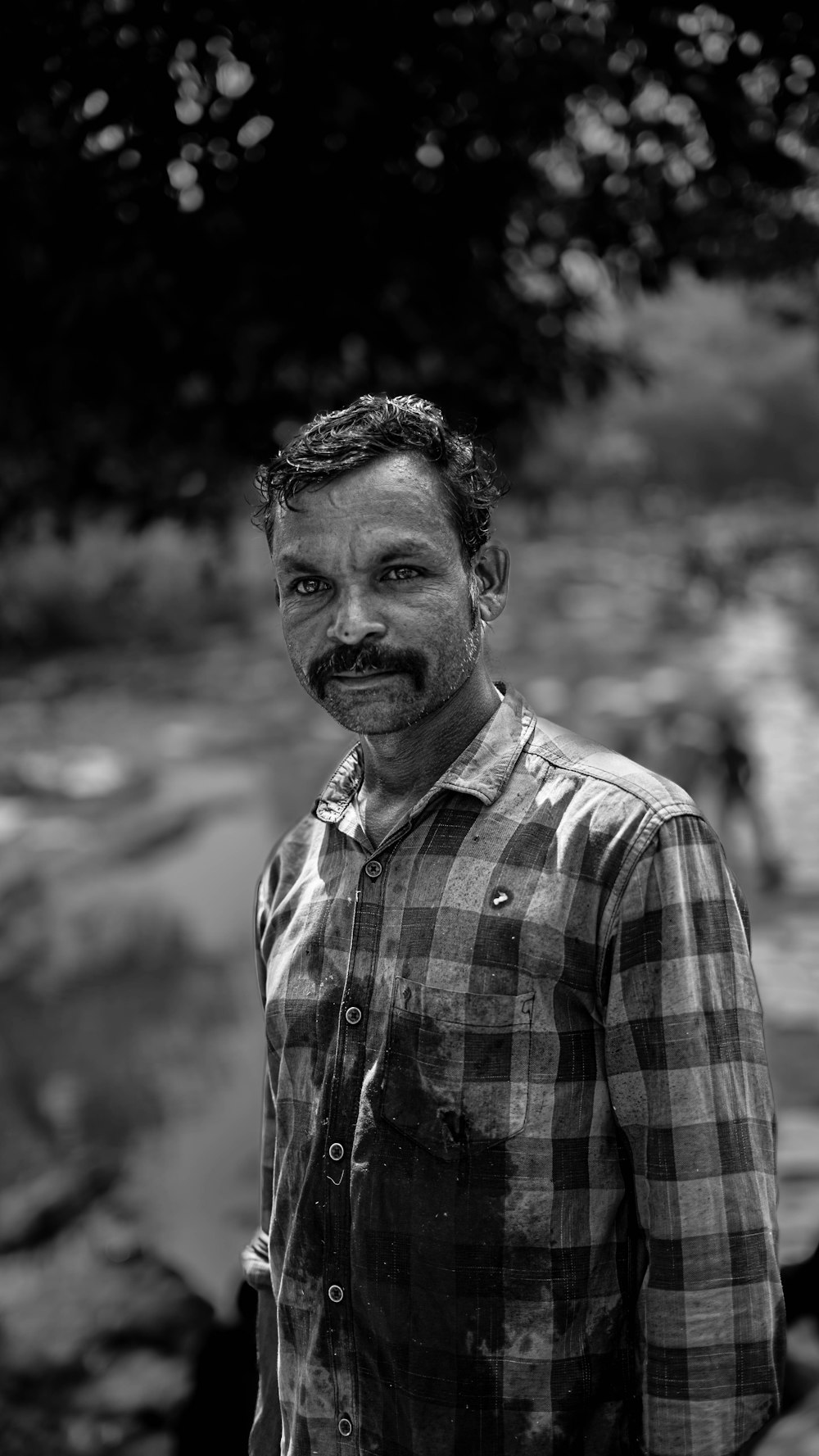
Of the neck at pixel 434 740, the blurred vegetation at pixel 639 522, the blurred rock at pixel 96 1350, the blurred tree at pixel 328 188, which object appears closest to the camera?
the neck at pixel 434 740

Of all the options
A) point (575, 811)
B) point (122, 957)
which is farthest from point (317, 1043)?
point (122, 957)

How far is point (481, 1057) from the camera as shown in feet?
4.48

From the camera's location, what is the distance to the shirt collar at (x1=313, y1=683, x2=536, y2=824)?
1467mm

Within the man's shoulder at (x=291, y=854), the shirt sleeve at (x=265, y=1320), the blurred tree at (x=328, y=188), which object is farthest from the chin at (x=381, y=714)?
the blurred tree at (x=328, y=188)

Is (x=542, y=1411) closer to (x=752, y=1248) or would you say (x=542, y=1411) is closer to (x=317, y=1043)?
(x=752, y=1248)

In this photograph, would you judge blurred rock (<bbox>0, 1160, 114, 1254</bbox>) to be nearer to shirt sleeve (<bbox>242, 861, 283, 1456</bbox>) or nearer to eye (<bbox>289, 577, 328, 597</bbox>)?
shirt sleeve (<bbox>242, 861, 283, 1456</bbox>)

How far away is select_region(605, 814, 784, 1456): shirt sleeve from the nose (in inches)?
15.1

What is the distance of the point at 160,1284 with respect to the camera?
341 centimetres

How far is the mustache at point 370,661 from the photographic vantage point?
145cm

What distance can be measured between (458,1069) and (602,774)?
1.13 ft

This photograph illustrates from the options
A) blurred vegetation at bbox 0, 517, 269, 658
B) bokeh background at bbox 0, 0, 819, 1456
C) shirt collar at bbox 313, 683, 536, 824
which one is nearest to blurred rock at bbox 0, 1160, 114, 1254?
bokeh background at bbox 0, 0, 819, 1456

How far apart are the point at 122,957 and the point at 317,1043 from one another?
743 cm

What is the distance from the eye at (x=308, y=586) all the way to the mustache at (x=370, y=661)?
83mm

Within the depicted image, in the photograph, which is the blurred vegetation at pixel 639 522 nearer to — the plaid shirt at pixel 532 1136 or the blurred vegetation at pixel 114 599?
the blurred vegetation at pixel 114 599
